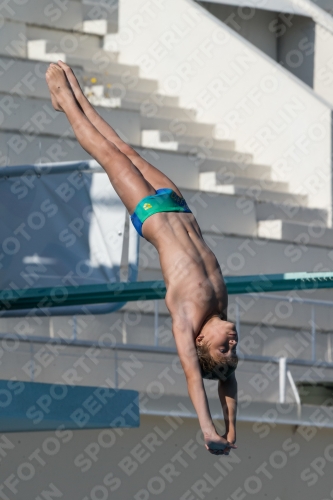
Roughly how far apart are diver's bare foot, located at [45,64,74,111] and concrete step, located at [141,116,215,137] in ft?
13.8

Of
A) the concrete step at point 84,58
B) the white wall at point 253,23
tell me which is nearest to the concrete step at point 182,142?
the concrete step at point 84,58

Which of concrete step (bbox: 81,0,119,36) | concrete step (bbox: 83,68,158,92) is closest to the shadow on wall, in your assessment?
concrete step (bbox: 81,0,119,36)

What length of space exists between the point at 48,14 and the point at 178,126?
1.40 meters

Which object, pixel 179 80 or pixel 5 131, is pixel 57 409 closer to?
pixel 5 131

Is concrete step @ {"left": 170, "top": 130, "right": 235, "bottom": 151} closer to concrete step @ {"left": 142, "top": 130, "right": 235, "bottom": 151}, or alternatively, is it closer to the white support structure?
concrete step @ {"left": 142, "top": 130, "right": 235, "bottom": 151}

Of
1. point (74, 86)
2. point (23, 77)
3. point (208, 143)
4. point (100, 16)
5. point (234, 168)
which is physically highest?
point (74, 86)

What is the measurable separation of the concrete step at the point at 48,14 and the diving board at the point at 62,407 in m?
4.48

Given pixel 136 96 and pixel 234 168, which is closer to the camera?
pixel 234 168

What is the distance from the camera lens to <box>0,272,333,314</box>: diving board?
19.0ft

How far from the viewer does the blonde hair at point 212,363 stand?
15.4 ft

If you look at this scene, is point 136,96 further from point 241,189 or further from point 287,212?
point 287,212

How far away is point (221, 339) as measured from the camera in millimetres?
4684

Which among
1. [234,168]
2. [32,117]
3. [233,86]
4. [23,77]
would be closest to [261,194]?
[234,168]

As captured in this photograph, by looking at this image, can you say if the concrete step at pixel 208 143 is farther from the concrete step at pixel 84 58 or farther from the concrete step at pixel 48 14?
the concrete step at pixel 48 14
